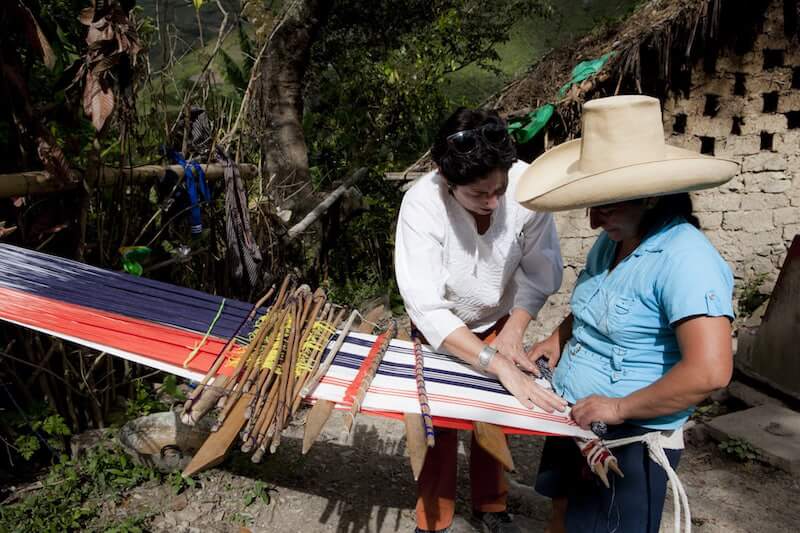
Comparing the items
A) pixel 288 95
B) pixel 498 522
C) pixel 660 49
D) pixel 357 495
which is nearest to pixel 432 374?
pixel 498 522

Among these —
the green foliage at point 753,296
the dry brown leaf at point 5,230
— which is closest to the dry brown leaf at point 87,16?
the dry brown leaf at point 5,230

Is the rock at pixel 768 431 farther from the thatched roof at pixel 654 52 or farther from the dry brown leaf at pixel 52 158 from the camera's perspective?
the dry brown leaf at pixel 52 158

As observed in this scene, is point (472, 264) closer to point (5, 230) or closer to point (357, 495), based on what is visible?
point (357, 495)

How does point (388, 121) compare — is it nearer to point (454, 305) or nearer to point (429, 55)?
point (429, 55)

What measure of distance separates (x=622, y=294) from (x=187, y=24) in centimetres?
2713

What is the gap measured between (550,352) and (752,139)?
4567 millimetres

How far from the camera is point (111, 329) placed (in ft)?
6.54

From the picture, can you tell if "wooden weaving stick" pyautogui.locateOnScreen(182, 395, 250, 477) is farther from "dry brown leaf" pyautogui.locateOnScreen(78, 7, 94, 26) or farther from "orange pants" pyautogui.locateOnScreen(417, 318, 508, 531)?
"dry brown leaf" pyautogui.locateOnScreen(78, 7, 94, 26)

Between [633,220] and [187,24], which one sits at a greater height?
[187,24]

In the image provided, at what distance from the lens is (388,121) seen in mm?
7086

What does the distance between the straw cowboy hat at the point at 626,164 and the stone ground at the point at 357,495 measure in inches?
64.5

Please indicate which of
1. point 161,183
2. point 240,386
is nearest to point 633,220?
point 240,386

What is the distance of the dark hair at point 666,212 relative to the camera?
58.1 inches

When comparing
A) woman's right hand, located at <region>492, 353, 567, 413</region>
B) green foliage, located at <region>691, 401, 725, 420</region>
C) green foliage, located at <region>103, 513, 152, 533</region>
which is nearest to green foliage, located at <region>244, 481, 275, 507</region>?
green foliage, located at <region>103, 513, 152, 533</region>
